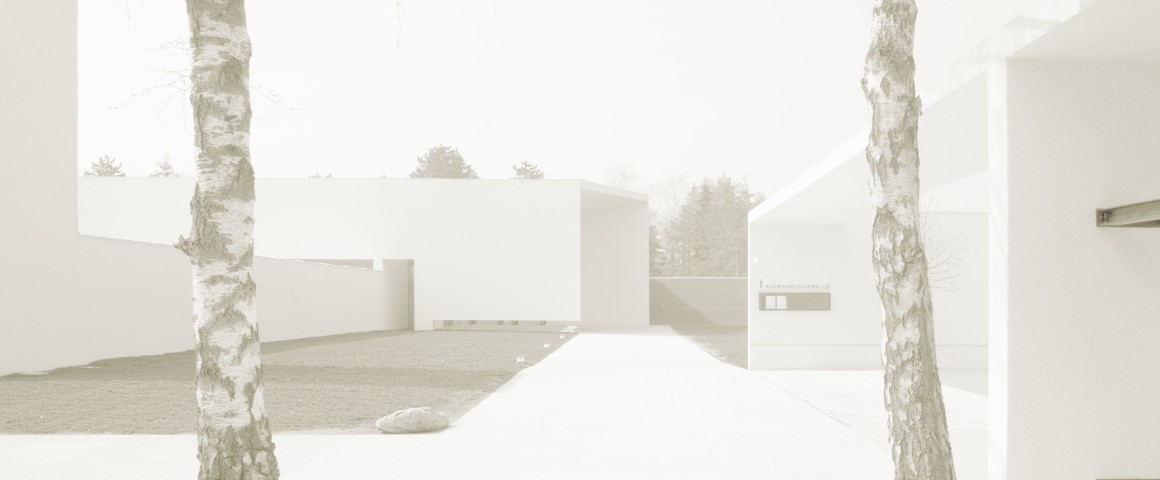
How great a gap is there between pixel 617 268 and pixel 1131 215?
33650 mm

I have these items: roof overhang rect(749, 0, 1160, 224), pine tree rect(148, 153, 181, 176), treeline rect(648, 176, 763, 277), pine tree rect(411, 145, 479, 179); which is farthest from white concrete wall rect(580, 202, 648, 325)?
pine tree rect(148, 153, 181, 176)

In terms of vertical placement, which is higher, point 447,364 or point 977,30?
point 977,30

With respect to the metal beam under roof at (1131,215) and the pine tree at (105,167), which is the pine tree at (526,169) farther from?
the metal beam under roof at (1131,215)

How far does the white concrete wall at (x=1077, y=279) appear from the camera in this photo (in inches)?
217

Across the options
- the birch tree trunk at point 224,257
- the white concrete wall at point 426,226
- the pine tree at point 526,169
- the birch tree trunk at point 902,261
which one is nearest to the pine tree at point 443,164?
the pine tree at point 526,169

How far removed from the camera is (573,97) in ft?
156

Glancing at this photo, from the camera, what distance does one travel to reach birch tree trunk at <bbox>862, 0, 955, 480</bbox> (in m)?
4.08

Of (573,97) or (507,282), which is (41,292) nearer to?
(507,282)

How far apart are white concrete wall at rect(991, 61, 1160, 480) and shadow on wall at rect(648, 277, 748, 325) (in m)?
36.2

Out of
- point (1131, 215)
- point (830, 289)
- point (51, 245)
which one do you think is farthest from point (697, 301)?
point (1131, 215)

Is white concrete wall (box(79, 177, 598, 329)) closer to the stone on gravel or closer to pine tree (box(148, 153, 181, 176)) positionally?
the stone on gravel

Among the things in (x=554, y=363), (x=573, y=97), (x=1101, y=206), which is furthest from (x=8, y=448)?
(x=573, y=97)

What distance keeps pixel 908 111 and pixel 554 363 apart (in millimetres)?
13862

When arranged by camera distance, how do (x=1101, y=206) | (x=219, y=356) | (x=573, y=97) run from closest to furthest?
(x=219, y=356), (x=1101, y=206), (x=573, y=97)
